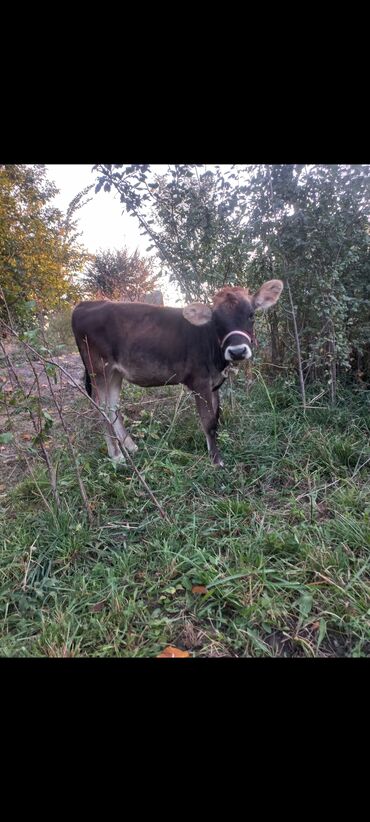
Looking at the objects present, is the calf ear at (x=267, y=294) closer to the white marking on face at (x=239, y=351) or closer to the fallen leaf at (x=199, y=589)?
the white marking on face at (x=239, y=351)

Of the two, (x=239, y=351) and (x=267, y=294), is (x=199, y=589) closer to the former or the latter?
(x=239, y=351)

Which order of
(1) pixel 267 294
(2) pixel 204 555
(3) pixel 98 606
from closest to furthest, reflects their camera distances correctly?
(3) pixel 98 606
(2) pixel 204 555
(1) pixel 267 294

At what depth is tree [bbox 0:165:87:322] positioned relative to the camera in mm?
5445

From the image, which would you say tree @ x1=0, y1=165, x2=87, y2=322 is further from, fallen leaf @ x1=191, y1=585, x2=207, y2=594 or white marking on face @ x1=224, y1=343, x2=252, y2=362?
fallen leaf @ x1=191, y1=585, x2=207, y2=594

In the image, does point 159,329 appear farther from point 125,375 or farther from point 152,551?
point 152,551

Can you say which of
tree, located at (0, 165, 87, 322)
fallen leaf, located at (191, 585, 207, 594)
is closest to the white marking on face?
fallen leaf, located at (191, 585, 207, 594)

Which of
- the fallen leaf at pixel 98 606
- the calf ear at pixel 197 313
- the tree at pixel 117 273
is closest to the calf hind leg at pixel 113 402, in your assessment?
the calf ear at pixel 197 313

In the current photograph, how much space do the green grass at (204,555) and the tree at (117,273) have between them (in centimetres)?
629

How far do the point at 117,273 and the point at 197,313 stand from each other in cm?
824

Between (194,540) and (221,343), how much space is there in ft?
5.31

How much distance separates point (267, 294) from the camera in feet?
10.1

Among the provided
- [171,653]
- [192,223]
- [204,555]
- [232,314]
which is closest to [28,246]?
[192,223]

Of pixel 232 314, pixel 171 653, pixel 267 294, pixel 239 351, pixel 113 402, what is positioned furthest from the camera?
pixel 113 402

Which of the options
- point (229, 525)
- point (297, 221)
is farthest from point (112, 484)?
point (297, 221)
